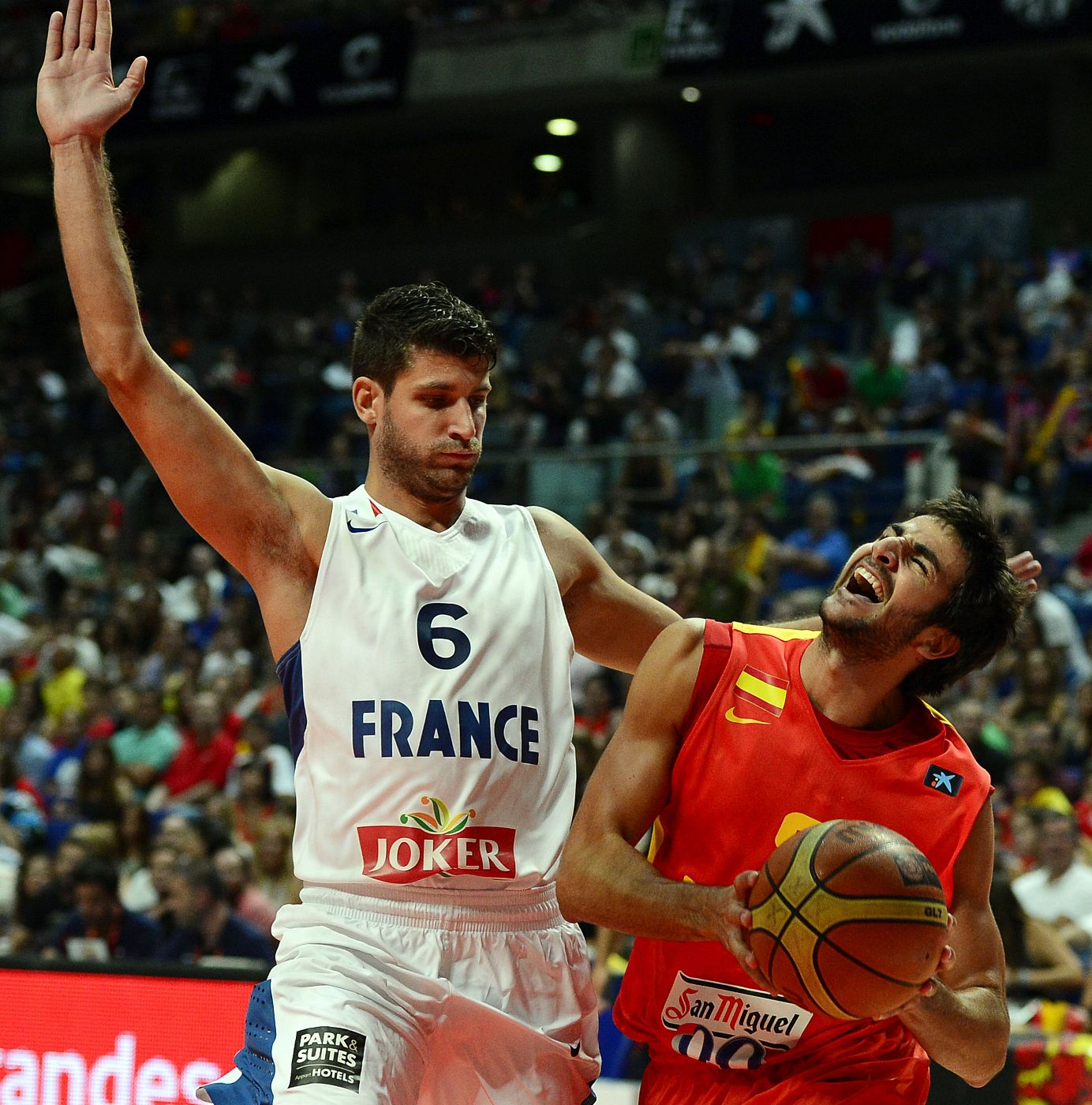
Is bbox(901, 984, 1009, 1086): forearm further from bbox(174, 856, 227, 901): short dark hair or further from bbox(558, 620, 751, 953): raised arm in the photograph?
bbox(174, 856, 227, 901): short dark hair

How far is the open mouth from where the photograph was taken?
3107 mm

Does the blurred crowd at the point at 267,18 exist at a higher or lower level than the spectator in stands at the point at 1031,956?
higher

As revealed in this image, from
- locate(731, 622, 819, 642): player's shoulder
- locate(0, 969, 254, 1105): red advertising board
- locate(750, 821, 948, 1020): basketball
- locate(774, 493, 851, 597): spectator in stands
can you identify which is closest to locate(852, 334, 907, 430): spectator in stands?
locate(774, 493, 851, 597): spectator in stands

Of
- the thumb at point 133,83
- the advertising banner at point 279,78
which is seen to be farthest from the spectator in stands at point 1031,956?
the advertising banner at point 279,78

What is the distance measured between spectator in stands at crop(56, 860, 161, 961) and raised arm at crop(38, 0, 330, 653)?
16.0ft

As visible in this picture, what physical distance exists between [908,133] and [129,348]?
1801 centimetres

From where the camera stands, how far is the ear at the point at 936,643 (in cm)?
310

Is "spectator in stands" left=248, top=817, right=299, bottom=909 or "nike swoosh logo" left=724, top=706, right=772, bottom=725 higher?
"nike swoosh logo" left=724, top=706, right=772, bottom=725

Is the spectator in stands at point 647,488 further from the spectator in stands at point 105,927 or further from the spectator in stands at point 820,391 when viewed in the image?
the spectator in stands at point 105,927

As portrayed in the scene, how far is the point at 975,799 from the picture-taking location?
3.14m

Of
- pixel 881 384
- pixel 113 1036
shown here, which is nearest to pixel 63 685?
pixel 881 384

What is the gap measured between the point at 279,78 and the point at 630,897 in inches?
679

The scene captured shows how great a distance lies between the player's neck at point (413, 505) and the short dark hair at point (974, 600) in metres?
0.97

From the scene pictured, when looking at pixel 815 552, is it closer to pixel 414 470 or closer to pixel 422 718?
pixel 414 470
